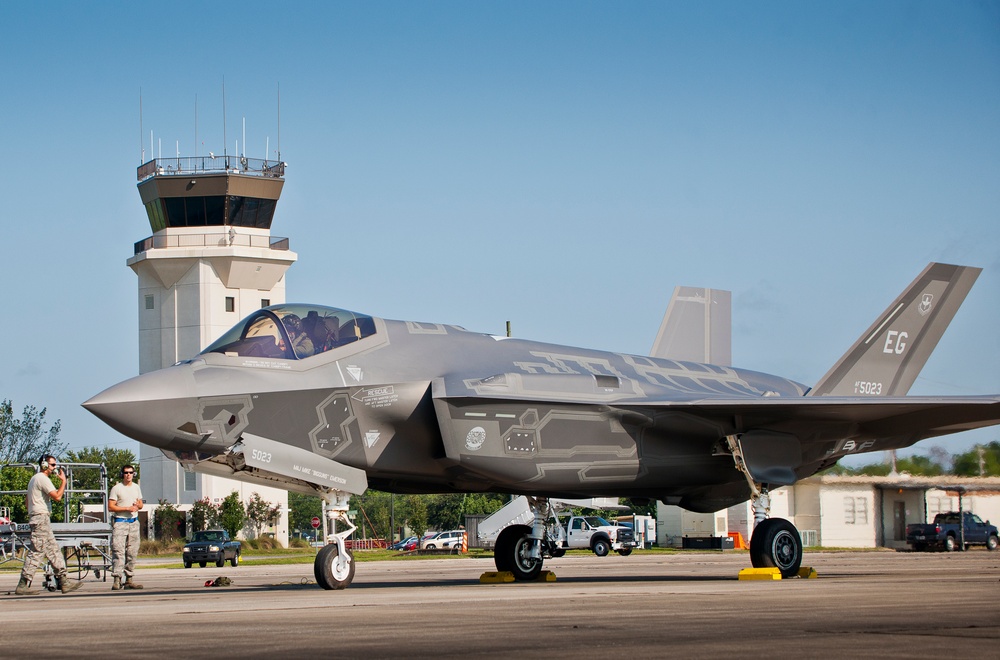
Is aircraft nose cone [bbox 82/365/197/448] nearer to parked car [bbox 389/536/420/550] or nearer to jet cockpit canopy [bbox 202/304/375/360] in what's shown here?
jet cockpit canopy [bbox 202/304/375/360]

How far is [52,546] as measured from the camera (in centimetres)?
1577

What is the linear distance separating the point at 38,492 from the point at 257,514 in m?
55.5

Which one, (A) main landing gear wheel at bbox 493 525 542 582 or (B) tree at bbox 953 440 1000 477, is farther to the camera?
(B) tree at bbox 953 440 1000 477

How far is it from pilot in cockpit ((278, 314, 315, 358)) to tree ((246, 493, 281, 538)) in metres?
56.7

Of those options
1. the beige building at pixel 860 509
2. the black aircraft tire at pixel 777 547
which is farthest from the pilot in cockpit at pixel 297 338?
the beige building at pixel 860 509

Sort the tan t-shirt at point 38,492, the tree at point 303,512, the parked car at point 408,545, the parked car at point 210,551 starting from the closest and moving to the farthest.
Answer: the tan t-shirt at point 38,492, the parked car at point 210,551, the parked car at point 408,545, the tree at point 303,512

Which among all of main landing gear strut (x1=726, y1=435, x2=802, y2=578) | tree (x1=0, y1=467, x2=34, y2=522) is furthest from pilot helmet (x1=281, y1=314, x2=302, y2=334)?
tree (x1=0, y1=467, x2=34, y2=522)

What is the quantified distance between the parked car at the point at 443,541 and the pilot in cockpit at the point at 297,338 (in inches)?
1927

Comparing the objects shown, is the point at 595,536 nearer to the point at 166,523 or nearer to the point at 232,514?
the point at 232,514

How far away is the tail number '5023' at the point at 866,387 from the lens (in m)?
19.7

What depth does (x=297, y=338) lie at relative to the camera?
15.1 meters

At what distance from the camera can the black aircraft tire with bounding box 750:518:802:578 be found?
1625 cm

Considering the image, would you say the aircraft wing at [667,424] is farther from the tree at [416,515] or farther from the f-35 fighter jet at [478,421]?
the tree at [416,515]

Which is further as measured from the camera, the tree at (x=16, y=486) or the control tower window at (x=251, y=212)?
the control tower window at (x=251, y=212)
